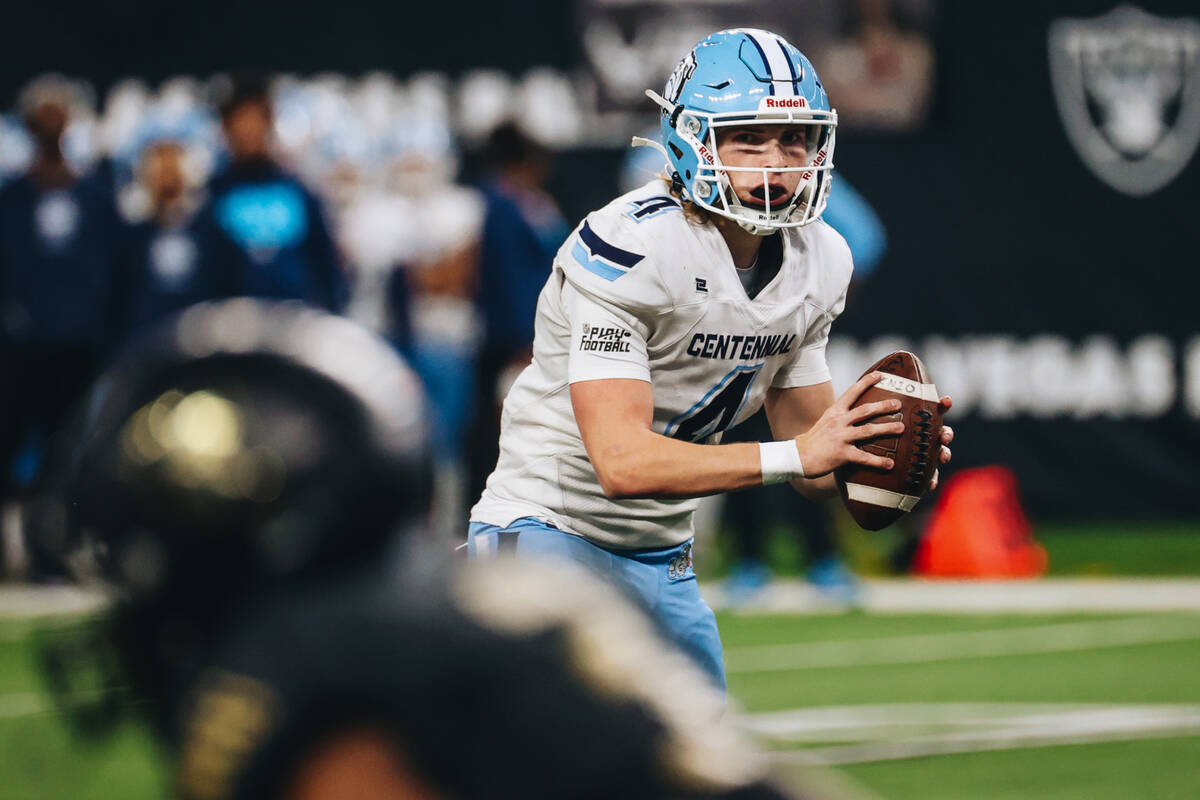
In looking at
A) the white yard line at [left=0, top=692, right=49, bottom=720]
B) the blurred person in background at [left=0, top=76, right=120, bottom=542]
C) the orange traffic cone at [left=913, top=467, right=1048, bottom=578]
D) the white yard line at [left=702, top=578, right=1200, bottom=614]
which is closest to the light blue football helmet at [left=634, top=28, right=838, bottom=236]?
the white yard line at [left=0, top=692, right=49, bottom=720]

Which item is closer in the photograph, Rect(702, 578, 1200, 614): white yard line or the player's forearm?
the player's forearm

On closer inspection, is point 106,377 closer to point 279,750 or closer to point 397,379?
point 397,379

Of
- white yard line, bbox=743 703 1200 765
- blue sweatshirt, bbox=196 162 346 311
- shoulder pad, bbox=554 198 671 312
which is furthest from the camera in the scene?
blue sweatshirt, bbox=196 162 346 311

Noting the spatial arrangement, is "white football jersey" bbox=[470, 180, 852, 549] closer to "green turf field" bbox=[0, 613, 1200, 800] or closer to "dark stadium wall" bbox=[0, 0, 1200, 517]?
"green turf field" bbox=[0, 613, 1200, 800]

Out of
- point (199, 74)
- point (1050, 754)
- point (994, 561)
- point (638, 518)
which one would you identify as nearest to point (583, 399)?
point (638, 518)

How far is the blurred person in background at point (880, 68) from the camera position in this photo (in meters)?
9.98

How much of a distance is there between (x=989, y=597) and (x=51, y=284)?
15.7 ft

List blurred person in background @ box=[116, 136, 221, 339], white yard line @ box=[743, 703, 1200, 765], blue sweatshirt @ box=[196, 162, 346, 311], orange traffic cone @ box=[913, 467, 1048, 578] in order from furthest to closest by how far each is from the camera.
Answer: orange traffic cone @ box=[913, 467, 1048, 578]
blurred person in background @ box=[116, 136, 221, 339]
blue sweatshirt @ box=[196, 162, 346, 311]
white yard line @ box=[743, 703, 1200, 765]

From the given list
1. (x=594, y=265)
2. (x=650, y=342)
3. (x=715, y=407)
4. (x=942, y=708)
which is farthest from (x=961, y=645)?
(x=594, y=265)

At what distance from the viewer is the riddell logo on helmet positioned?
3.68 metres

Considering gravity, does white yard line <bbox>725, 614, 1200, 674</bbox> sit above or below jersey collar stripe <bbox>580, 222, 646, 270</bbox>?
below

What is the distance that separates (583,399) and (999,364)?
7165mm

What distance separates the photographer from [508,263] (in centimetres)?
781

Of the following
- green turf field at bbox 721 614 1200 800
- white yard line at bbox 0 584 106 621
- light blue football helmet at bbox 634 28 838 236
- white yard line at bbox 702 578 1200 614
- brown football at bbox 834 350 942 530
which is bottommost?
white yard line at bbox 702 578 1200 614
